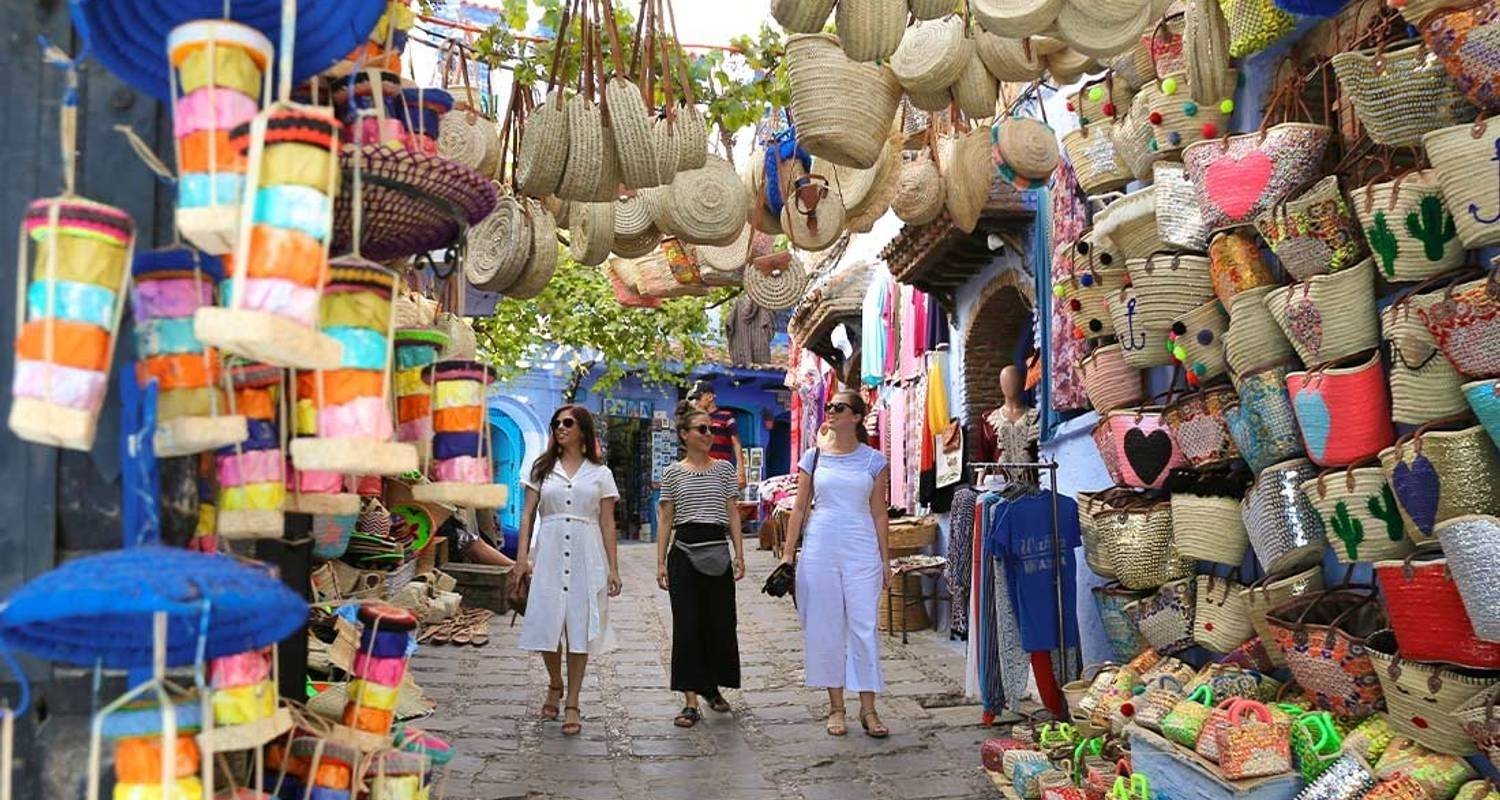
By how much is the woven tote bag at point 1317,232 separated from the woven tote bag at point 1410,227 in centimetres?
26

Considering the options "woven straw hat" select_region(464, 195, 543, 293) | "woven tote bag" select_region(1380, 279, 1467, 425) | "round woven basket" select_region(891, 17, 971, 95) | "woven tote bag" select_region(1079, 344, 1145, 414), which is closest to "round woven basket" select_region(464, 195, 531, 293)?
"woven straw hat" select_region(464, 195, 543, 293)

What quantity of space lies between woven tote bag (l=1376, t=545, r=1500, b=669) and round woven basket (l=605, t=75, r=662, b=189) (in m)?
2.65

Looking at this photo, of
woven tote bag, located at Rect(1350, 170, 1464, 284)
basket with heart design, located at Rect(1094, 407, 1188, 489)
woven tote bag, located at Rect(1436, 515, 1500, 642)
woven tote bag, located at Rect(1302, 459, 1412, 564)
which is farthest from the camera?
basket with heart design, located at Rect(1094, 407, 1188, 489)

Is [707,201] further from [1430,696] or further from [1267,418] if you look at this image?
[1430,696]

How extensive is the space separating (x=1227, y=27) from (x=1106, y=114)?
3.55ft

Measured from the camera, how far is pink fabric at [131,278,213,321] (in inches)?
62.7

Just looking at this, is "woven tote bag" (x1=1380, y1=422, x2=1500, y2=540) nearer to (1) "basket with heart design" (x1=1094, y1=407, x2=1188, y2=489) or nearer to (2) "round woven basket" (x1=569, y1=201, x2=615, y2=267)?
(1) "basket with heart design" (x1=1094, y1=407, x2=1188, y2=489)

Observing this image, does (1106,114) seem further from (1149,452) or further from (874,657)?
(874,657)

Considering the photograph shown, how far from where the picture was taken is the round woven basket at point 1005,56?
4602mm

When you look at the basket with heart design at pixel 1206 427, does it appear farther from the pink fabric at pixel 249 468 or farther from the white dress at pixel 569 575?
the pink fabric at pixel 249 468

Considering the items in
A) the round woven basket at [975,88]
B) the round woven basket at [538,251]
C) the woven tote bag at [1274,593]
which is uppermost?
the round woven basket at [975,88]

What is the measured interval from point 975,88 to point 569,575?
3.04 metres

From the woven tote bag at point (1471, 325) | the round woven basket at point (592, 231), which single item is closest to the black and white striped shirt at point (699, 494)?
the round woven basket at point (592, 231)

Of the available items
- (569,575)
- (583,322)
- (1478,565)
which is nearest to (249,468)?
(1478,565)
